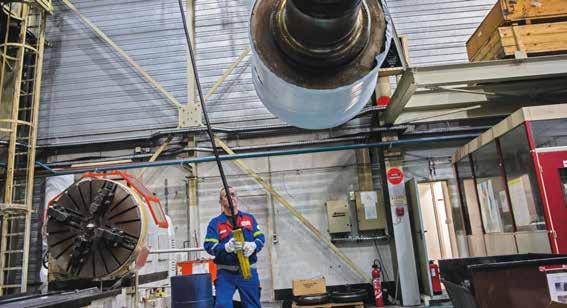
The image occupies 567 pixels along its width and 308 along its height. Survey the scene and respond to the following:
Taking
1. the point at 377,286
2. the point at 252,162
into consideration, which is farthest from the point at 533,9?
the point at 252,162

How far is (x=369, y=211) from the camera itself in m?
5.57

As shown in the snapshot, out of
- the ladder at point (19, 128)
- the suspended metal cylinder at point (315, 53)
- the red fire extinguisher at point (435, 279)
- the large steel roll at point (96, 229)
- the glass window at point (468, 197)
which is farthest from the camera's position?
the ladder at point (19, 128)

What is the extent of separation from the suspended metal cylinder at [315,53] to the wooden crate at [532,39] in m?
4.20

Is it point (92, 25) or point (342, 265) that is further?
point (92, 25)

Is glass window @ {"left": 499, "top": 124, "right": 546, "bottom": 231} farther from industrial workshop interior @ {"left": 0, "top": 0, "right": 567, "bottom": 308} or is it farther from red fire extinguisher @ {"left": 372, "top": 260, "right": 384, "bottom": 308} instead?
red fire extinguisher @ {"left": 372, "top": 260, "right": 384, "bottom": 308}

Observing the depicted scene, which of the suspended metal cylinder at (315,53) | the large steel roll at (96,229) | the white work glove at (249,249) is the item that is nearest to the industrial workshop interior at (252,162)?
the large steel roll at (96,229)

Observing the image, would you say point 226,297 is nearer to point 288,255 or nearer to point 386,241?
point 288,255

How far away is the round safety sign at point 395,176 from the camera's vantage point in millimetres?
5617

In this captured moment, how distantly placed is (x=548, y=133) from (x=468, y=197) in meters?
1.51

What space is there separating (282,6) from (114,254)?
10.5 ft

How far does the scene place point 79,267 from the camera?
334cm

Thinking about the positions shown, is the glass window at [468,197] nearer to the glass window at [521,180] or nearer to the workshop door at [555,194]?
the glass window at [521,180]

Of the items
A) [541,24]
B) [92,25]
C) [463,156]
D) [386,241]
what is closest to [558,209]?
[463,156]

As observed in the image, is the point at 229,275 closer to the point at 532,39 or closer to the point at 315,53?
the point at 315,53
